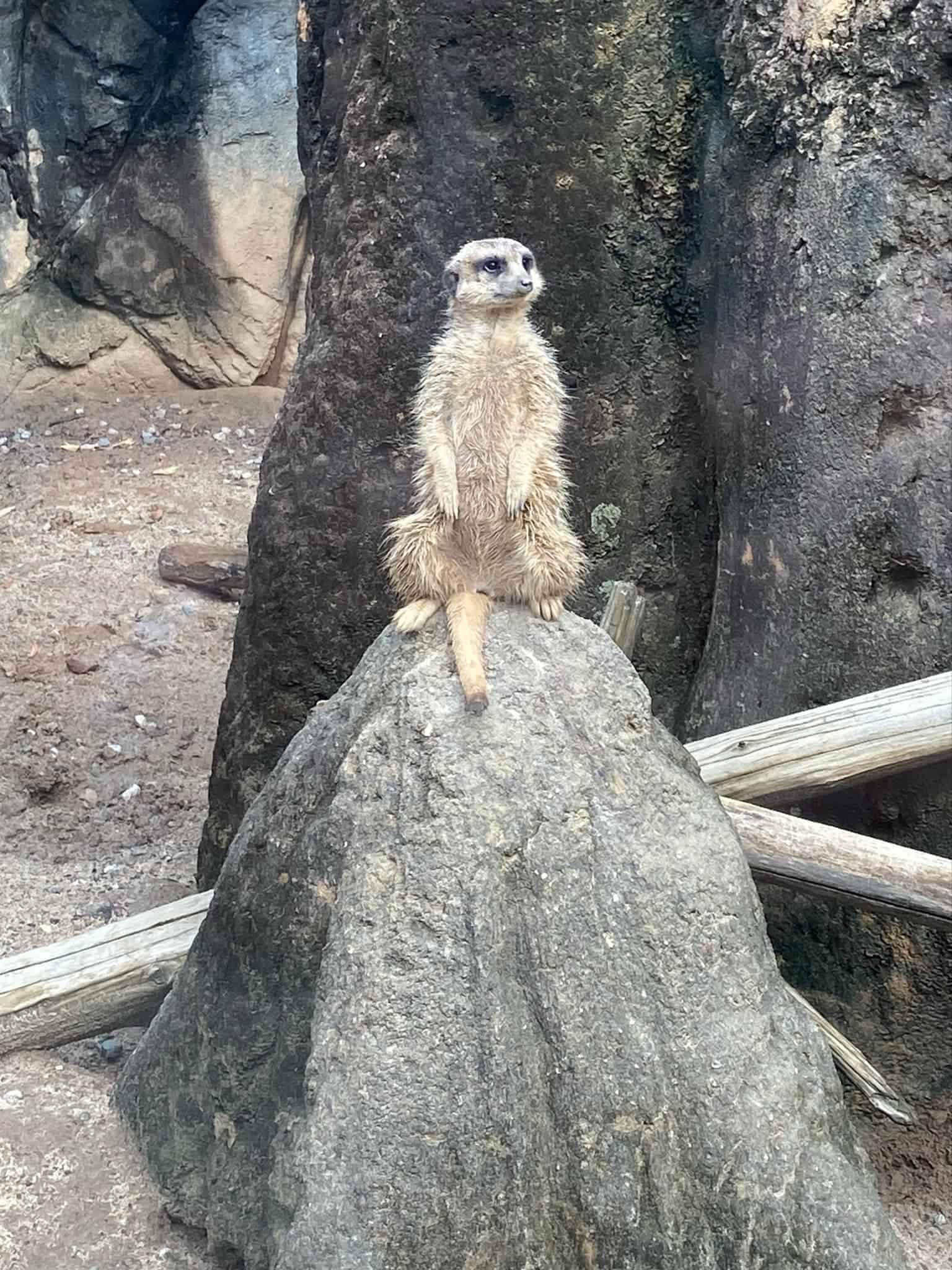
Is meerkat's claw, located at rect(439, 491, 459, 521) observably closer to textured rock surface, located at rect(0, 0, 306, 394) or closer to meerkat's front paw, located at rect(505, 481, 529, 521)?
meerkat's front paw, located at rect(505, 481, 529, 521)

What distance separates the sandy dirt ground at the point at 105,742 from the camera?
2.61m

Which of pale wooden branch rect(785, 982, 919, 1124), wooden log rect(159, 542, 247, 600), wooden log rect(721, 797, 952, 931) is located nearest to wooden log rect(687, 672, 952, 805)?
wooden log rect(721, 797, 952, 931)

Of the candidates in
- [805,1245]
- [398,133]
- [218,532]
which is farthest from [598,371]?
→ [218,532]

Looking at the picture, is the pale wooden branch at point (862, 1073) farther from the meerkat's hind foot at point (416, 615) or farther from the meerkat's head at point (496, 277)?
the meerkat's head at point (496, 277)

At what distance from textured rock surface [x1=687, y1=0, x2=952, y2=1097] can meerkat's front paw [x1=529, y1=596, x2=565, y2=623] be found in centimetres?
77

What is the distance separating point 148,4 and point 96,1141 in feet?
24.3

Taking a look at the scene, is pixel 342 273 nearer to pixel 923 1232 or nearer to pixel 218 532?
pixel 923 1232

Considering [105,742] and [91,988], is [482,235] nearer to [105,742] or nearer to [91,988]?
[91,988]

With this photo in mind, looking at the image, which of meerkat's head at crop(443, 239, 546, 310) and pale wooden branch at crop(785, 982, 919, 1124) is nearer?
meerkat's head at crop(443, 239, 546, 310)

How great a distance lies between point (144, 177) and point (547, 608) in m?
7.10

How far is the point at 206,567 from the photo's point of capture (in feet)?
20.8

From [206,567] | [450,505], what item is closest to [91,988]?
[450,505]

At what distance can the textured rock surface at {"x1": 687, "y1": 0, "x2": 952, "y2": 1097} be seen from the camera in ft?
8.80

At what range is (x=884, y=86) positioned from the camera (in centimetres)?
267
